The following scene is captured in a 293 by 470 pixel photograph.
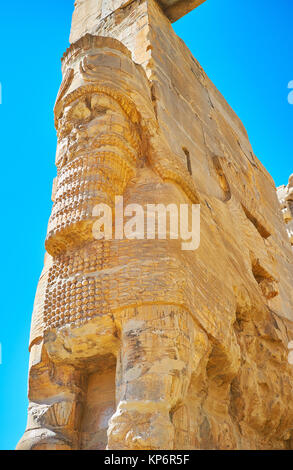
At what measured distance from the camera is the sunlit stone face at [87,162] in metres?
3.88

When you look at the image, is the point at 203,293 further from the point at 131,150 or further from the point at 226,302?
the point at 131,150

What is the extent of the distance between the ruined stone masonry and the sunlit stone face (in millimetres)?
11

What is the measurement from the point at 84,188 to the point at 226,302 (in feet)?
4.69

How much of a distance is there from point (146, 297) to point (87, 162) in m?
1.25

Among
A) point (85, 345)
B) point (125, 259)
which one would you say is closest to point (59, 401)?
point (85, 345)

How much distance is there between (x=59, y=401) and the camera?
3.50m

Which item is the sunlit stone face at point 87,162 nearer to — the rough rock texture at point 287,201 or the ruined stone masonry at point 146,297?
the ruined stone masonry at point 146,297

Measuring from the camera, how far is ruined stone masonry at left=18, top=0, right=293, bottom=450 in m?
3.29

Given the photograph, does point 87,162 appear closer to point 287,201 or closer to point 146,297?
point 146,297

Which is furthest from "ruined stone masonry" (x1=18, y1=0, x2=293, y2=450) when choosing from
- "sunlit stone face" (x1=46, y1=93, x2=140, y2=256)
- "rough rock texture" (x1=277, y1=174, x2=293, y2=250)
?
"rough rock texture" (x1=277, y1=174, x2=293, y2=250)

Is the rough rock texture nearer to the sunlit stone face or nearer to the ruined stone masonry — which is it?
the ruined stone masonry

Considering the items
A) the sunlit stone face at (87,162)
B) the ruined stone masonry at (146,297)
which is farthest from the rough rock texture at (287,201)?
the sunlit stone face at (87,162)

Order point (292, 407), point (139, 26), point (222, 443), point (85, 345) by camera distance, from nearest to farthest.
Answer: point (85, 345) < point (222, 443) < point (292, 407) < point (139, 26)

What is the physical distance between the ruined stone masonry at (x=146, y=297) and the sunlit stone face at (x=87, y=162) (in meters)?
0.01
